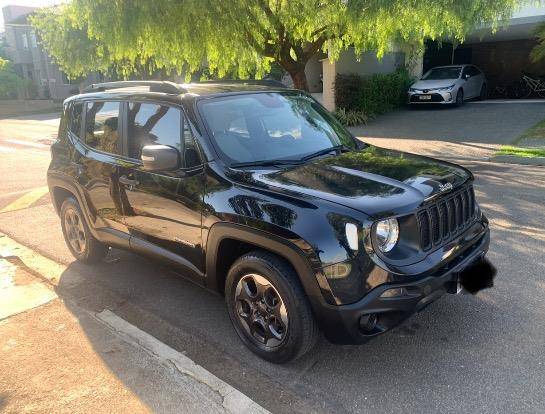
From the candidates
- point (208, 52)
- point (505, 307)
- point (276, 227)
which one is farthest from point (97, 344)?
point (208, 52)

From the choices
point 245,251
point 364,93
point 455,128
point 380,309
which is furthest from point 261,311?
point 364,93

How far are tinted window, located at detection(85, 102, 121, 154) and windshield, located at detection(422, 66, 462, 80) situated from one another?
16.2 meters

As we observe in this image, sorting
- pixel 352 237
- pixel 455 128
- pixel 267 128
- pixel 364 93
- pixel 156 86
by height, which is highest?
pixel 156 86

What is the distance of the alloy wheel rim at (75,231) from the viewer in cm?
501

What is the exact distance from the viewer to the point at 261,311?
3.16m

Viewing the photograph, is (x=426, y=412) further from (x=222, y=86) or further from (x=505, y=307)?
(x=222, y=86)

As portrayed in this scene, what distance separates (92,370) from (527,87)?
21.9 m

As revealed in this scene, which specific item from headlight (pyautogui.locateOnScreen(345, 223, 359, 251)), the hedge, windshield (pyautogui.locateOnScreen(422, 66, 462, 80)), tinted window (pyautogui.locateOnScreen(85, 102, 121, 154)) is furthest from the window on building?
headlight (pyautogui.locateOnScreen(345, 223, 359, 251))

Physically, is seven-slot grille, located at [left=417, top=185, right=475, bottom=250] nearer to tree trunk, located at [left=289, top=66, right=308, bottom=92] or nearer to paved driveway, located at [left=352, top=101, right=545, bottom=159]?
paved driveway, located at [left=352, top=101, right=545, bottom=159]

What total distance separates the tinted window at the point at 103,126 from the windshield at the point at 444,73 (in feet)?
53.0

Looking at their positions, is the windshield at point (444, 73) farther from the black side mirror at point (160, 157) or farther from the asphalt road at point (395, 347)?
the black side mirror at point (160, 157)

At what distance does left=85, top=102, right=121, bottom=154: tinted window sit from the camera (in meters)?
4.21

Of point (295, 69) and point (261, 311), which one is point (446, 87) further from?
point (261, 311)

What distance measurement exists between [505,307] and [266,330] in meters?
1.93
